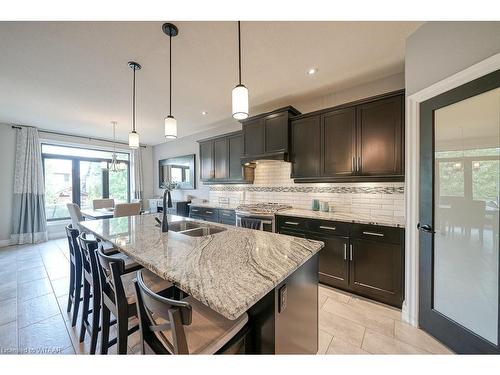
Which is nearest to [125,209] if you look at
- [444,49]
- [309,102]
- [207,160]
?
[207,160]

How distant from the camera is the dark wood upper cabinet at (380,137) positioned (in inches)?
85.7

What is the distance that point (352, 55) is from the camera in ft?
6.88

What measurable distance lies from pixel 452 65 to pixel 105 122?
18.0 feet

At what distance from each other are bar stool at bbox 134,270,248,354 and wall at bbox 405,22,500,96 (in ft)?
7.61

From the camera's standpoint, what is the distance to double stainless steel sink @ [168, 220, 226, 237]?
6.43 feet

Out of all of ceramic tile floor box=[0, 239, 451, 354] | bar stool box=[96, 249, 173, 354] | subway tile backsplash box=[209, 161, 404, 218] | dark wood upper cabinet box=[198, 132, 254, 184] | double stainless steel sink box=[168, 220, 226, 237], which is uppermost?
dark wood upper cabinet box=[198, 132, 254, 184]

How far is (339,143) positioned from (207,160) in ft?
9.26

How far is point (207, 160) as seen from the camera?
4402 mm

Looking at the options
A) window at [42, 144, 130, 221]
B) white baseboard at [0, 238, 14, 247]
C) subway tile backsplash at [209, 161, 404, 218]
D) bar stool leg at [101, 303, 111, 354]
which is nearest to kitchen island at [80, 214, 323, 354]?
bar stool leg at [101, 303, 111, 354]

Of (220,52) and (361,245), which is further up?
(220,52)

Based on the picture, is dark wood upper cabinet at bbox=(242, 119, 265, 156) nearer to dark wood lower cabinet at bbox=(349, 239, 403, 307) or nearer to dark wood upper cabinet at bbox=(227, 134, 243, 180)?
dark wood upper cabinet at bbox=(227, 134, 243, 180)

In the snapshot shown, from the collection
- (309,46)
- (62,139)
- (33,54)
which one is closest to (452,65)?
(309,46)
